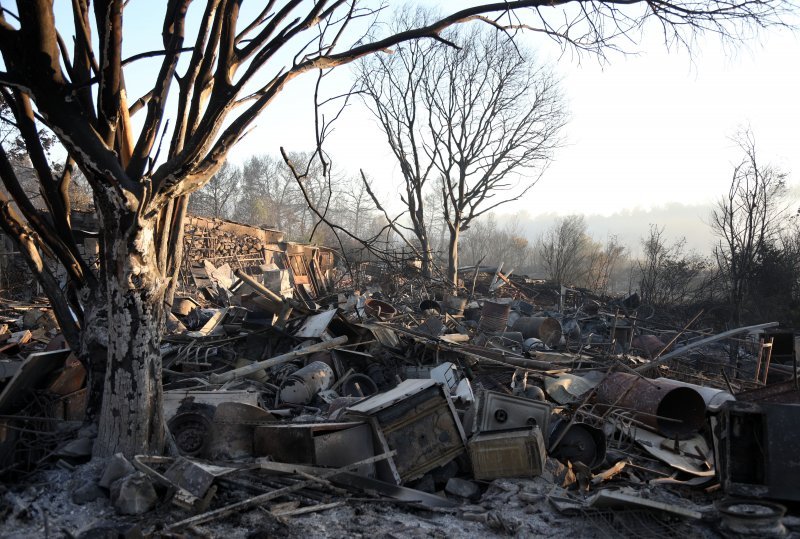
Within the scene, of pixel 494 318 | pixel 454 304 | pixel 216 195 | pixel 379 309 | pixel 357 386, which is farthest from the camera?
pixel 216 195

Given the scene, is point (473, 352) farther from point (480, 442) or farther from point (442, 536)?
point (442, 536)

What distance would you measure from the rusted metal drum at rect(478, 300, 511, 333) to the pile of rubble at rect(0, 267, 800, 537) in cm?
412

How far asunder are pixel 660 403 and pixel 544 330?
226 inches

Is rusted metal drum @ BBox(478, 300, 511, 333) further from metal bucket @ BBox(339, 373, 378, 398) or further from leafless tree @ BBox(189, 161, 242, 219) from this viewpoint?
leafless tree @ BBox(189, 161, 242, 219)

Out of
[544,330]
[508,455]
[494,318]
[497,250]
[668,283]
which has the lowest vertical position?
[508,455]

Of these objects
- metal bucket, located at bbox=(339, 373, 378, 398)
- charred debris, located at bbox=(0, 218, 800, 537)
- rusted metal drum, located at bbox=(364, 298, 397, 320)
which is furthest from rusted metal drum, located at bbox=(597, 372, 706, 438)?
rusted metal drum, located at bbox=(364, 298, 397, 320)

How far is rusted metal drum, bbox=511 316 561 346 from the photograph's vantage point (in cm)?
1211

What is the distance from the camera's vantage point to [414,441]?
4.88m

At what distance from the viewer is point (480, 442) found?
484 cm

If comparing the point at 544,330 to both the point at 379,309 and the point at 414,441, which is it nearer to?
the point at 379,309

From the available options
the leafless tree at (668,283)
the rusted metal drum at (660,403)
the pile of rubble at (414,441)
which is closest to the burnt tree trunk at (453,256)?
the leafless tree at (668,283)

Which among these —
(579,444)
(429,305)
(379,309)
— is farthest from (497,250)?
(579,444)

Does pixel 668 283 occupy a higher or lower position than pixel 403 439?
higher

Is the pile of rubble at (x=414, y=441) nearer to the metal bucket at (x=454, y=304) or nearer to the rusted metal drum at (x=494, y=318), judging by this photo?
the rusted metal drum at (x=494, y=318)
